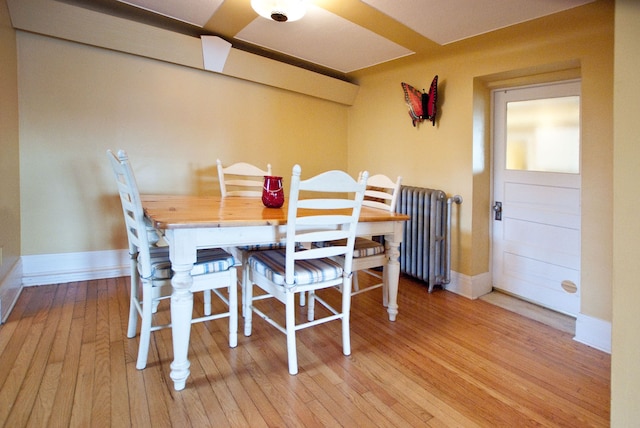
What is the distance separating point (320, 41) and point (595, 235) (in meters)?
2.41

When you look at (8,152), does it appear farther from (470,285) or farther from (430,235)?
(470,285)

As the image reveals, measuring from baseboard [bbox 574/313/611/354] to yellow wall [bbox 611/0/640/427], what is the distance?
115cm

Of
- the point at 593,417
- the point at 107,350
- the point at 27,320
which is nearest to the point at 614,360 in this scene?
the point at 593,417

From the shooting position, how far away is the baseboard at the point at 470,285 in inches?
120

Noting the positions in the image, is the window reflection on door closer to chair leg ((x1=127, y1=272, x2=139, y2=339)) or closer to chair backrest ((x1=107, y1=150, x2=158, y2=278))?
chair backrest ((x1=107, y1=150, x2=158, y2=278))

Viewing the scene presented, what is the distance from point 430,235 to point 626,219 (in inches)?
73.3

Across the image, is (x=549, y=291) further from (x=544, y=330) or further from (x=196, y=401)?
(x=196, y=401)

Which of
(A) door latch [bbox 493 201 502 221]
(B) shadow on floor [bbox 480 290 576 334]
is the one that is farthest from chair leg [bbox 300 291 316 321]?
(A) door latch [bbox 493 201 502 221]

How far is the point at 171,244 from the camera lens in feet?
5.28

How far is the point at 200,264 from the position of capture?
5.85 feet

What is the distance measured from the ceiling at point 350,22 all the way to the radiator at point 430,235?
1233mm

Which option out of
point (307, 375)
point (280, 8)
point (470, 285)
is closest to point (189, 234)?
point (307, 375)

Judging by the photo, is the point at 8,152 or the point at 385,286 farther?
the point at 385,286

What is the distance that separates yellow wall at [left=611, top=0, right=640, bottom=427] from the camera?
3.89ft
